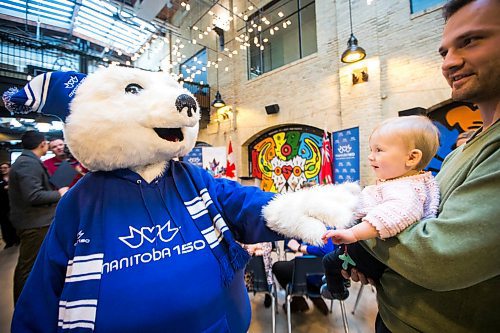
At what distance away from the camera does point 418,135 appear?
0.89 m

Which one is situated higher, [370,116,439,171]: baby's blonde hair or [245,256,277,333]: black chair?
[370,116,439,171]: baby's blonde hair

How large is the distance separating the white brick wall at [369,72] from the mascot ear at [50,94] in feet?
15.6

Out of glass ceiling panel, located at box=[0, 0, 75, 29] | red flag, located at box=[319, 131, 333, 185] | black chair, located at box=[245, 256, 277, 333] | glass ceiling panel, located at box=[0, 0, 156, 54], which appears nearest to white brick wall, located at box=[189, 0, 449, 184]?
red flag, located at box=[319, 131, 333, 185]

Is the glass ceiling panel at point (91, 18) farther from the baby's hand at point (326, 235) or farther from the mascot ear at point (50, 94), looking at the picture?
the baby's hand at point (326, 235)

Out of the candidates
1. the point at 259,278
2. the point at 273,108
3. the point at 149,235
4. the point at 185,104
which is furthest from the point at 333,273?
the point at 273,108

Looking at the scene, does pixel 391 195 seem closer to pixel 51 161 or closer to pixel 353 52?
pixel 51 161

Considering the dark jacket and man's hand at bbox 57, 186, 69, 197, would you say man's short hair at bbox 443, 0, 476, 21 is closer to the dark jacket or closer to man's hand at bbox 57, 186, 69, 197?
man's hand at bbox 57, 186, 69, 197

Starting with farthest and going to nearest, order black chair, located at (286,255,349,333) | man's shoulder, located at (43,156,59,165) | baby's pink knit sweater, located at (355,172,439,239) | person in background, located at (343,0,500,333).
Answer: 1. man's shoulder, located at (43,156,59,165)
2. black chair, located at (286,255,349,333)
3. baby's pink knit sweater, located at (355,172,439,239)
4. person in background, located at (343,0,500,333)

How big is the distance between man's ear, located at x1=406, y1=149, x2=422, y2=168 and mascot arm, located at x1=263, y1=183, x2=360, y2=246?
0.24m

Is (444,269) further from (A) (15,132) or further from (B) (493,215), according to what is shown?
(A) (15,132)

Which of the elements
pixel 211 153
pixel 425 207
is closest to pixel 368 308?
pixel 425 207

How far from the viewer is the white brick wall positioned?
4055mm

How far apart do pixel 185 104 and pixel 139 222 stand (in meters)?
0.44

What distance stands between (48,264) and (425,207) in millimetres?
1249
